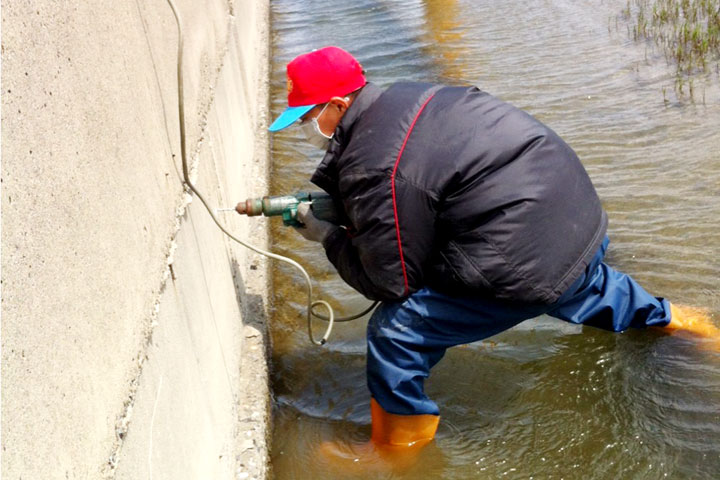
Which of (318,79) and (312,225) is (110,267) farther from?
(312,225)

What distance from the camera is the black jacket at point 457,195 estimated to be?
108 inches

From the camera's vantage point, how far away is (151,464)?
1808 millimetres

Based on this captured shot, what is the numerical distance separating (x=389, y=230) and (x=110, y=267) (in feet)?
4.03

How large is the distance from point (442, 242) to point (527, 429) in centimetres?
98

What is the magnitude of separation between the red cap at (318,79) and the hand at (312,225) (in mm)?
428

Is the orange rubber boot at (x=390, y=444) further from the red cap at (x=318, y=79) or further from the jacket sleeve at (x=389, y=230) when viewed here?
the red cap at (x=318, y=79)

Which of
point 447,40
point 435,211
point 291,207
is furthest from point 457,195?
point 447,40

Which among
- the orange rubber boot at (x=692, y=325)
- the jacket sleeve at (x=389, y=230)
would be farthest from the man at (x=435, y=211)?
the orange rubber boot at (x=692, y=325)

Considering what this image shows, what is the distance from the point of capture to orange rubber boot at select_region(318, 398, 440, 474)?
3.18 m

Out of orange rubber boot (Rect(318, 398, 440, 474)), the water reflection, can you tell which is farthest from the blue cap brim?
the water reflection

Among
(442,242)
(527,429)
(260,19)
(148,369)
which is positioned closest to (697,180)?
(527,429)

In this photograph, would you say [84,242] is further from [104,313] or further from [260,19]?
[260,19]

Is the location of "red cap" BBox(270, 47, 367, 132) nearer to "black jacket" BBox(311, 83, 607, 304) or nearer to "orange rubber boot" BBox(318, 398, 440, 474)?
"black jacket" BBox(311, 83, 607, 304)

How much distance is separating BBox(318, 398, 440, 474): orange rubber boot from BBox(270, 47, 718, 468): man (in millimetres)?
27
